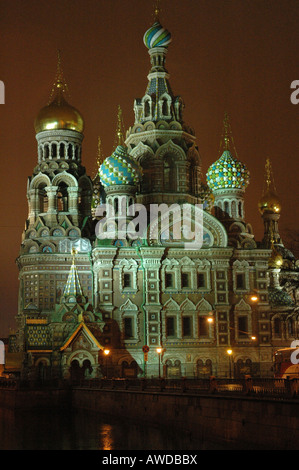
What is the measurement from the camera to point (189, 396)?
1163 inches

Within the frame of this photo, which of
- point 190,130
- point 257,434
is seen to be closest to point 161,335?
point 190,130

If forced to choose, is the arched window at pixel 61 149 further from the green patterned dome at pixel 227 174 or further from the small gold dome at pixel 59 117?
the green patterned dome at pixel 227 174

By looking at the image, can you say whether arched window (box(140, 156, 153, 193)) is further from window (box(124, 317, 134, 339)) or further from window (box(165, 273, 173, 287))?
window (box(124, 317, 134, 339))

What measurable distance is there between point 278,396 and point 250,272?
988 inches

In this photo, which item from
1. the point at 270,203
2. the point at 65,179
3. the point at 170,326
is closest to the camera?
the point at 170,326

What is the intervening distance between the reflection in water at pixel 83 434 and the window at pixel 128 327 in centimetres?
1133

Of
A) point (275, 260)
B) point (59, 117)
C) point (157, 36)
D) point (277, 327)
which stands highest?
point (157, 36)

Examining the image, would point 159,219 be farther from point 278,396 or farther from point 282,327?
point 278,396

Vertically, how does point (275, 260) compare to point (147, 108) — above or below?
below

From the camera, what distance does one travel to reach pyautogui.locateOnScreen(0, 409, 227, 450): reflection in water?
27.7 m

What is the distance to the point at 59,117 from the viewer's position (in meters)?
51.9

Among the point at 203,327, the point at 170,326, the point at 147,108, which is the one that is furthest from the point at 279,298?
the point at 147,108

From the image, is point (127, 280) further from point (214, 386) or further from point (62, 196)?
point (214, 386)

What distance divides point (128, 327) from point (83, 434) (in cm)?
1759
